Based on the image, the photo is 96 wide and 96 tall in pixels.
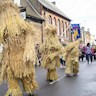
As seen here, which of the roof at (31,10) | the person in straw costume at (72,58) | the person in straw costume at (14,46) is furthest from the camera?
the roof at (31,10)

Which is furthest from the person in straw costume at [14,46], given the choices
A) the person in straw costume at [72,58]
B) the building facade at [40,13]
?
the building facade at [40,13]

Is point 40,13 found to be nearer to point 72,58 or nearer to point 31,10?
point 31,10

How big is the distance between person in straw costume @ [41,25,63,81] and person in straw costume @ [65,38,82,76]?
102 inches

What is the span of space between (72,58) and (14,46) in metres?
7.97

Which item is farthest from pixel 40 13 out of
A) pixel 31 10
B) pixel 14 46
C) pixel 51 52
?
pixel 14 46

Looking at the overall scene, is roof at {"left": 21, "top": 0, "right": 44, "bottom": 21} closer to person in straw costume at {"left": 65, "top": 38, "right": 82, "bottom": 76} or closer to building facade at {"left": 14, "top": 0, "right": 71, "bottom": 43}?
building facade at {"left": 14, "top": 0, "right": 71, "bottom": 43}

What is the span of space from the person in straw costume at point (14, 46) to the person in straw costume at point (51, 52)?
4509 millimetres

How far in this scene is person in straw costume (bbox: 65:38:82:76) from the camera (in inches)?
648

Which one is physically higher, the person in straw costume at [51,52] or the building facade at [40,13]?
the building facade at [40,13]

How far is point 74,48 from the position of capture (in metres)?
16.6

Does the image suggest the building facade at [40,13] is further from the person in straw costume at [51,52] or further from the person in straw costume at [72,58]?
the person in straw costume at [51,52]

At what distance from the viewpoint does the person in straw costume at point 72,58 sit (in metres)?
16.5

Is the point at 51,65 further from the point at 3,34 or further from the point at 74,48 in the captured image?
the point at 3,34

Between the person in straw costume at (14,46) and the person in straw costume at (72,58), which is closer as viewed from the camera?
the person in straw costume at (14,46)
